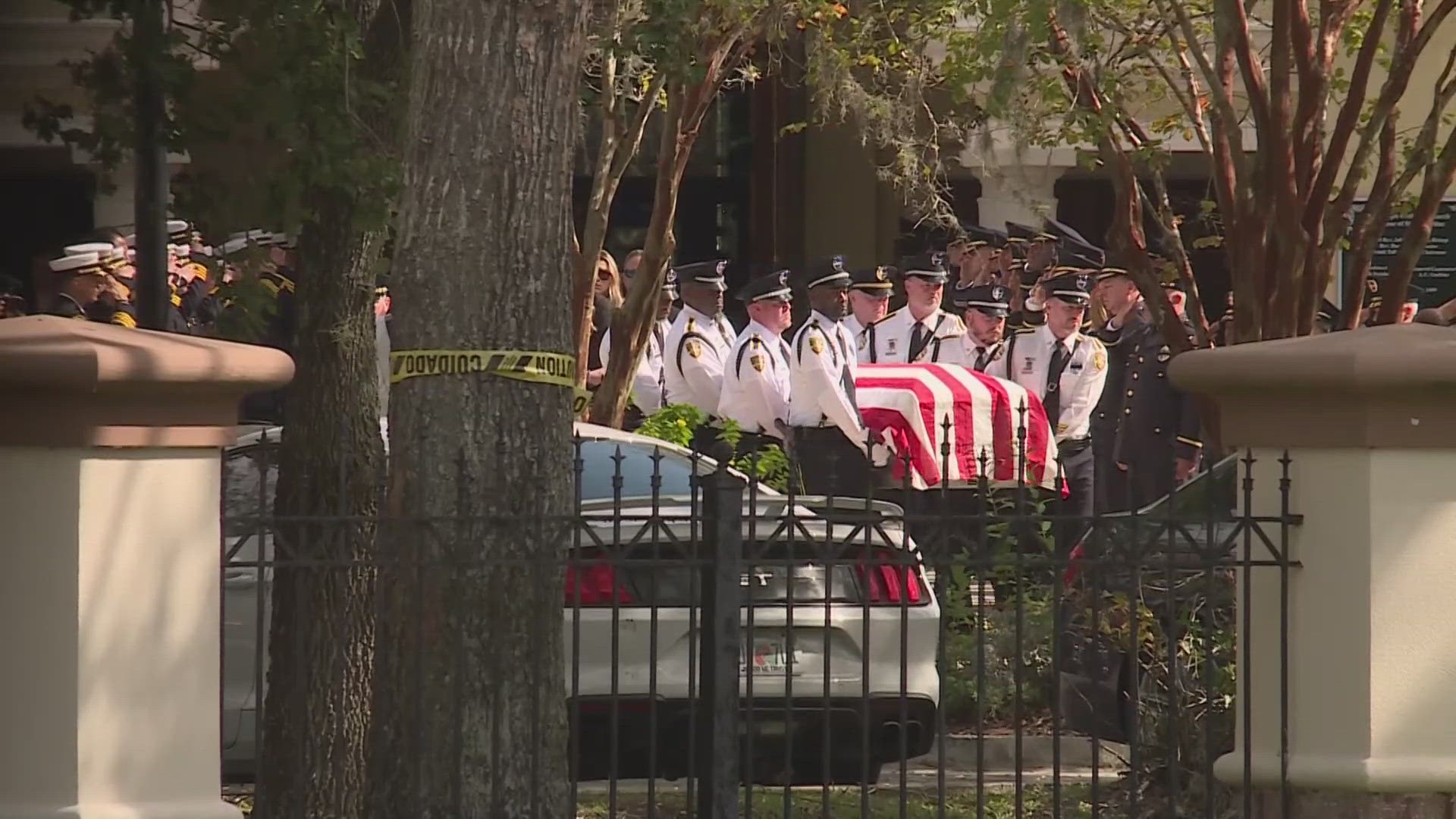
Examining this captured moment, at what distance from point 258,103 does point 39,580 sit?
2442 mm

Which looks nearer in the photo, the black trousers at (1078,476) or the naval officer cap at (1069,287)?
the black trousers at (1078,476)

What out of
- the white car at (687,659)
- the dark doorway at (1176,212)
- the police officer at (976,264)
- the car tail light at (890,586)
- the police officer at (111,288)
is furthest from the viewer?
the dark doorway at (1176,212)

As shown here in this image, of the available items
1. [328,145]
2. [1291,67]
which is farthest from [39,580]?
[1291,67]

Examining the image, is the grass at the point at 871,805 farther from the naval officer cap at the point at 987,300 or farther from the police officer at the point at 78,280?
the naval officer cap at the point at 987,300

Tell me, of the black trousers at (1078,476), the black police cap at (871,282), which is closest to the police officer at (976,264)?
the black police cap at (871,282)

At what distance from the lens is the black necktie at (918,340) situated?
16266mm

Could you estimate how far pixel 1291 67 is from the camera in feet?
40.1

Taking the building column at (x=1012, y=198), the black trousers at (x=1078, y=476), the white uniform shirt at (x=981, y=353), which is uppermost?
the building column at (x=1012, y=198)

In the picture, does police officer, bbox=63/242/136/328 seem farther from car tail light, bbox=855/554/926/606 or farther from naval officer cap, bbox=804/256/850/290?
car tail light, bbox=855/554/926/606

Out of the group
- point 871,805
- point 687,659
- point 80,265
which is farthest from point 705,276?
point 687,659

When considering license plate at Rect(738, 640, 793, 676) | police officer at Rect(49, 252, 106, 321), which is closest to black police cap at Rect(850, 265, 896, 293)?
police officer at Rect(49, 252, 106, 321)

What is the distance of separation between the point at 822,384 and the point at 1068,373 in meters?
2.08

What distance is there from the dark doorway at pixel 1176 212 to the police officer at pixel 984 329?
297 inches

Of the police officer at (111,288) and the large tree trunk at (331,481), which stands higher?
the police officer at (111,288)
